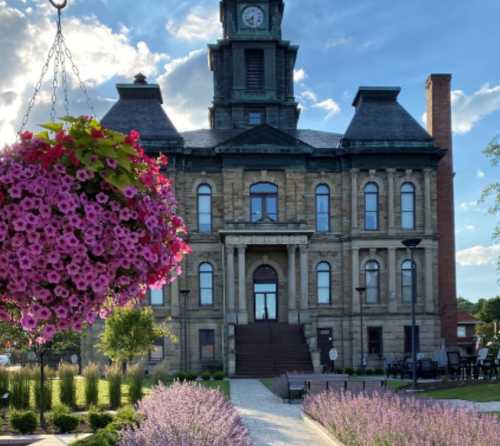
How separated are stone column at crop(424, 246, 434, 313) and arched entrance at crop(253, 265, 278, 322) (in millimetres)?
8812

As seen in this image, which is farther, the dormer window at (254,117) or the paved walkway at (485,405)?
the dormer window at (254,117)

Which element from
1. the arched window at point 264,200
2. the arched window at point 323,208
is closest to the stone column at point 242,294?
the arched window at point 264,200

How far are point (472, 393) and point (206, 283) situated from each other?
19.8 m

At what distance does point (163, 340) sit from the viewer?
37.8 m

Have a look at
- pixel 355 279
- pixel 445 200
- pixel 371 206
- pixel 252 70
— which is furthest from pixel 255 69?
pixel 355 279

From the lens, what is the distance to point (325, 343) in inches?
1524

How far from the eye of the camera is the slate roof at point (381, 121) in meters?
39.9

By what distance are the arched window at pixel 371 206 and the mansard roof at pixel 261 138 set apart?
3.32 meters

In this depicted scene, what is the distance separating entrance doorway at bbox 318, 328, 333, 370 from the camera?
38188 millimetres

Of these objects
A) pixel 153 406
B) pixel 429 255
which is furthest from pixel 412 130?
pixel 153 406

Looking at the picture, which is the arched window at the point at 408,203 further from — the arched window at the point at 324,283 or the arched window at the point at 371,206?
the arched window at the point at 324,283

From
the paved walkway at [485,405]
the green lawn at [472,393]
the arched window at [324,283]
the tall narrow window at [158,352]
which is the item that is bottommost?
the tall narrow window at [158,352]

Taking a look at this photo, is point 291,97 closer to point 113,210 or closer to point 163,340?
point 163,340

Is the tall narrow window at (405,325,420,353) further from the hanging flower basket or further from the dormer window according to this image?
the hanging flower basket
